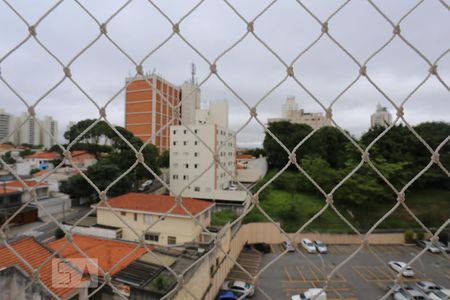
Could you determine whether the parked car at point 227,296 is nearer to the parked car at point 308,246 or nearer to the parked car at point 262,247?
the parked car at point 262,247

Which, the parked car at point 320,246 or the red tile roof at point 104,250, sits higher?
the red tile roof at point 104,250

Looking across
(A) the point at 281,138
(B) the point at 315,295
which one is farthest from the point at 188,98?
(A) the point at 281,138

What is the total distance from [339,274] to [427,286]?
1.31m

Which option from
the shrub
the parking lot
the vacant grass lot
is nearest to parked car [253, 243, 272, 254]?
the parking lot

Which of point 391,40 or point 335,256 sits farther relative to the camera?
point 335,256

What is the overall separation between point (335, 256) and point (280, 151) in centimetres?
563

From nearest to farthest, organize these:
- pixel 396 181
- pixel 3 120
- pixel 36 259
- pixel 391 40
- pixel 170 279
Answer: pixel 391 40 < pixel 36 259 < pixel 170 279 < pixel 396 181 < pixel 3 120

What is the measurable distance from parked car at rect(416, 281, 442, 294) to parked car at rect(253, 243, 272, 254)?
2784 mm

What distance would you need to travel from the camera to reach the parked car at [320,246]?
5.61 metres

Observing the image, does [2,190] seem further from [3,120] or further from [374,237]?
[3,120]

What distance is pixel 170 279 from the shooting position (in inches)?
78.3

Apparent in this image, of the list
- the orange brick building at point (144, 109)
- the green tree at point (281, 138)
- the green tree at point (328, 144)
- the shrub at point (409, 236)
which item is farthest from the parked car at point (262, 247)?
the green tree at point (281, 138)

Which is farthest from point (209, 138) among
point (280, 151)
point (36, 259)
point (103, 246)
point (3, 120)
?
point (3, 120)

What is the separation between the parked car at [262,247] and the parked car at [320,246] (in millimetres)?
1120
